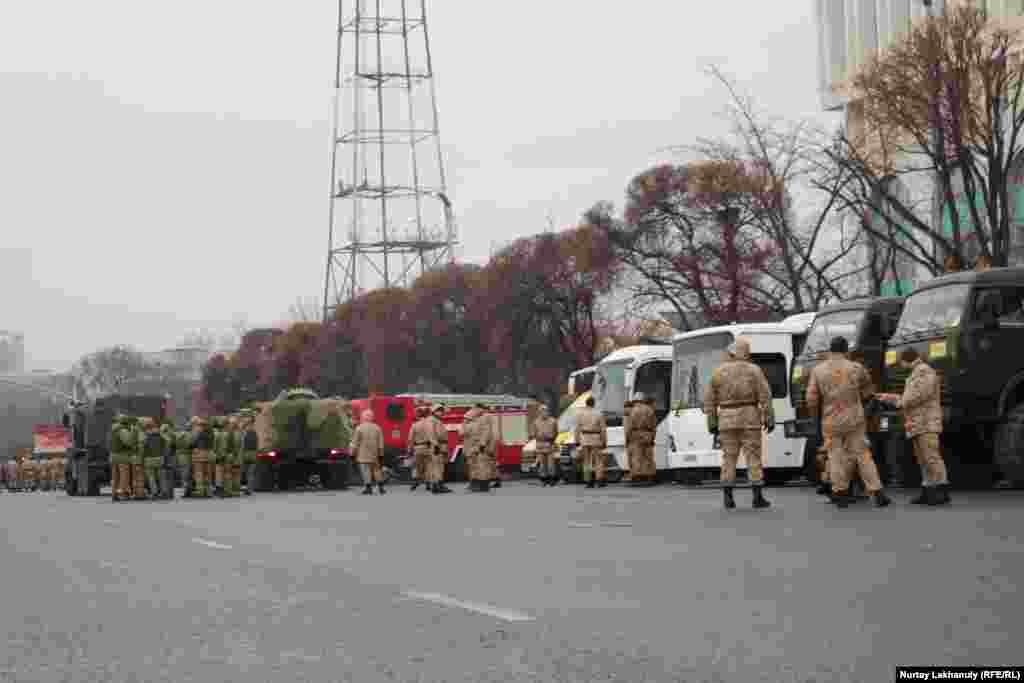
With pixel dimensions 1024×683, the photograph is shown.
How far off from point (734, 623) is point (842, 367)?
34.7 feet

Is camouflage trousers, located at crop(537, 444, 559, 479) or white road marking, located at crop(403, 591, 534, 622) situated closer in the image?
white road marking, located at crop(403, 591, 534, 622)

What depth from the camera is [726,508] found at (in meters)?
20.5

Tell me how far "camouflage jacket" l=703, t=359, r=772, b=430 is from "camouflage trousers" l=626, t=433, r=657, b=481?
14585mm

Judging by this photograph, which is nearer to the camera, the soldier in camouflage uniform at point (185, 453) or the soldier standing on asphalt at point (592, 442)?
the soldier standing on asphalt at point (592, 442)

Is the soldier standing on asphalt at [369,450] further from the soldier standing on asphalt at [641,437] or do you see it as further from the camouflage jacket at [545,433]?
the soldier standing on asphalt at [641,437]

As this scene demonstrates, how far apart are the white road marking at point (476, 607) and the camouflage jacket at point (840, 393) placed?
29.1 ft

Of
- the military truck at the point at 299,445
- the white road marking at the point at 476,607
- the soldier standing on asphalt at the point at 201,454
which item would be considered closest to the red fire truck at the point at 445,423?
the military truck at the point at 299,445

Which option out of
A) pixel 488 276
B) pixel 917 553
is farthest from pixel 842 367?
pixel 488 276

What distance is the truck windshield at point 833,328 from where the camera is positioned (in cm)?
→ 2705

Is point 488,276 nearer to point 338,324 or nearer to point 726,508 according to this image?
point 338,324

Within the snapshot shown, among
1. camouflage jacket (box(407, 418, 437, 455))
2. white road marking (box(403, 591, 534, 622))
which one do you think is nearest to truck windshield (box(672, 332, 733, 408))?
camouflage jacket (box(407, 418, 437, 455))

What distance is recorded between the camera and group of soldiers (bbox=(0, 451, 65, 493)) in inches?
3438

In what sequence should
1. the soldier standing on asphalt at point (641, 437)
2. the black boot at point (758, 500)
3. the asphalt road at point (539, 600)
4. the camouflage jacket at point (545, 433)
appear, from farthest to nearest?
the camouflage jacket at point (545, 433) → the soldier standing on asphalt at point (641, 437) → the black boot at point (758, 500) → the asphalt road at point (539, 600)

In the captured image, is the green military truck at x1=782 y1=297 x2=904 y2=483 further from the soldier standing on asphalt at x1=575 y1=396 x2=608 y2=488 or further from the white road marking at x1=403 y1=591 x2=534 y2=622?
→ the white road marking at x1=403 y1=591 x2=534 y2=622
